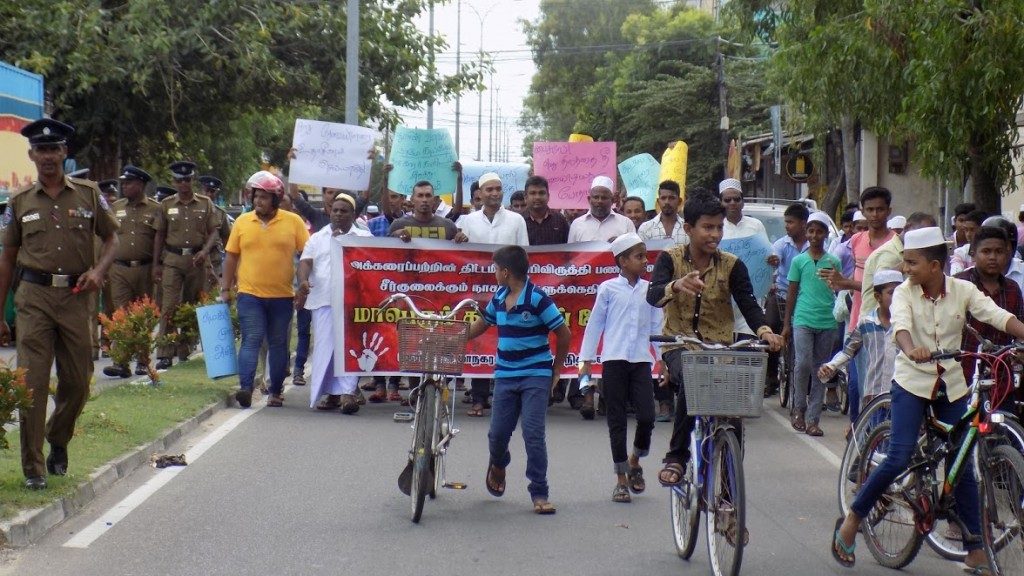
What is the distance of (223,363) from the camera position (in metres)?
12.9

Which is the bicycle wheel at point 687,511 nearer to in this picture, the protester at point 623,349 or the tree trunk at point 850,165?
the protester at point 623,349

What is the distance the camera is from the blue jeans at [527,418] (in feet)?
27.3

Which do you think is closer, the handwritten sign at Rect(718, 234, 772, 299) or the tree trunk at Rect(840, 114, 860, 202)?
the handwritten sign at Rect(718, 234, 772, 299)

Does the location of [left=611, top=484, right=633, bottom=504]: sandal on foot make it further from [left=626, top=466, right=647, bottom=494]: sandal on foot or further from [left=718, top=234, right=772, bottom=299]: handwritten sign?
[left=718, top=234, right=772, bottom=299]: handwritten sign

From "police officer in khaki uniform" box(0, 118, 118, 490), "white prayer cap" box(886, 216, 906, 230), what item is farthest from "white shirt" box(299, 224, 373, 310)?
"white prayer cap" box(886, 216, 906, 230)

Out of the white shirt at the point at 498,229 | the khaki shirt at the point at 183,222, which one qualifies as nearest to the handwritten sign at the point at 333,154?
the khaki shirt at the point at 183,222

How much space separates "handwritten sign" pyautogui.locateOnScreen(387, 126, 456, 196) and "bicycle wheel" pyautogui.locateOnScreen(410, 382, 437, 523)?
302 inches

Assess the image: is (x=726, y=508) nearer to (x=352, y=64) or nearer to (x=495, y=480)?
(x=495, y=480)

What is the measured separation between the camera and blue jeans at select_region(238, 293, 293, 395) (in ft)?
41.5

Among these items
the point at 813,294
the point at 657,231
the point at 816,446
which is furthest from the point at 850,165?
the point at 816,446

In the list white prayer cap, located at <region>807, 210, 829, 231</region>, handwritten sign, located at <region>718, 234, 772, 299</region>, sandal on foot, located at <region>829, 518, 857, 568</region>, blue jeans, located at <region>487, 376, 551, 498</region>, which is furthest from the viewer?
handwritten sign, located at <region>718, 234, 772, 299</region>

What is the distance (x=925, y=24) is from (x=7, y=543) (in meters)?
8.73

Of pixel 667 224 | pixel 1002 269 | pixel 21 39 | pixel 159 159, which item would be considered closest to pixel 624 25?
pixel 159 159

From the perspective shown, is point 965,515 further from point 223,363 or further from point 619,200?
point 619,200
